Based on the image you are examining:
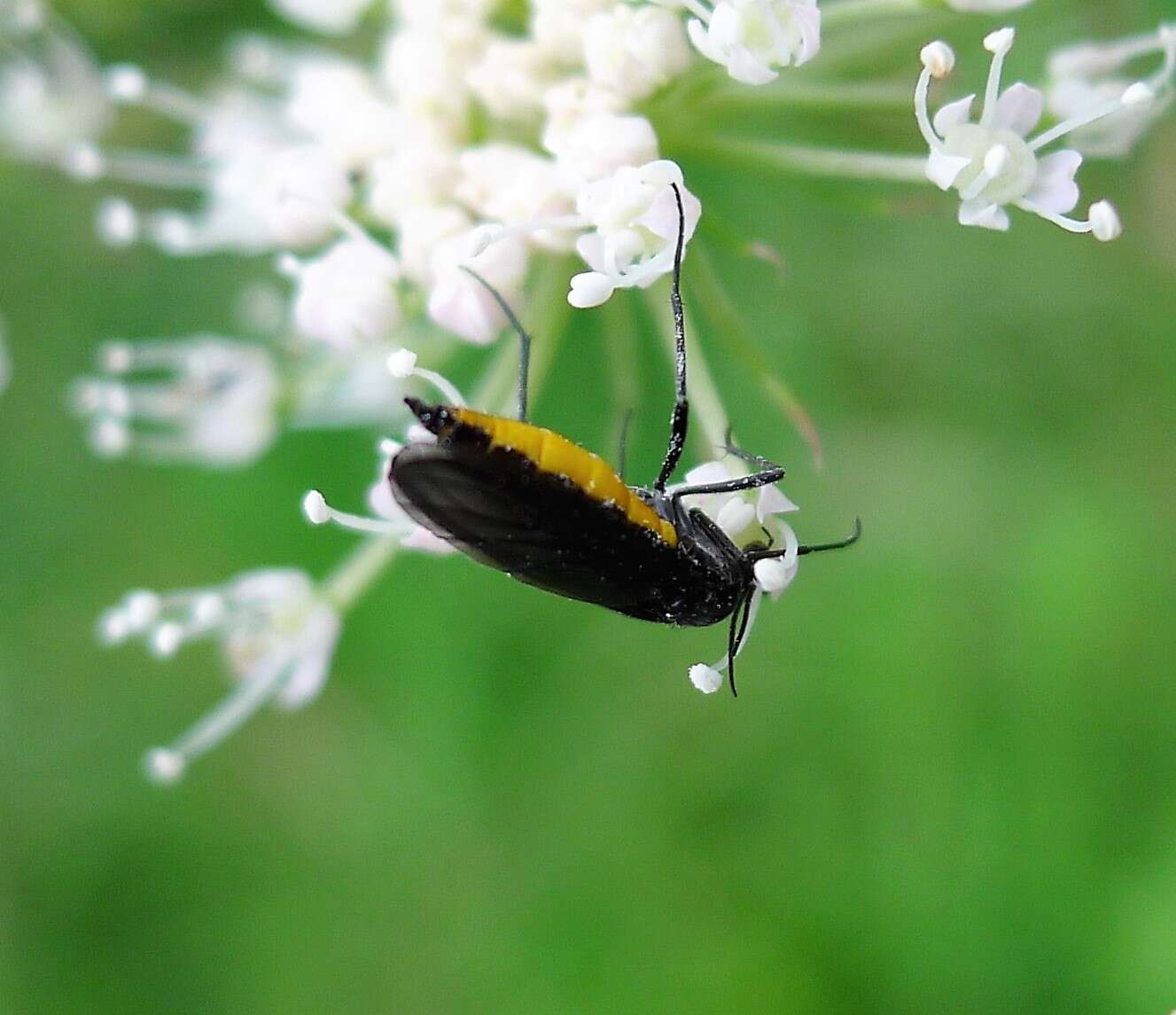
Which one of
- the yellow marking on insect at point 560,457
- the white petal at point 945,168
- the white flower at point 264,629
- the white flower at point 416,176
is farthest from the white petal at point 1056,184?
the white flower at point 264,629

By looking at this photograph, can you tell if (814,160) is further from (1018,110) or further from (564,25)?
(564,25)

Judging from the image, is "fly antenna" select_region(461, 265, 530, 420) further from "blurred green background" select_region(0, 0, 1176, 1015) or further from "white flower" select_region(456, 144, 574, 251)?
"blurred green background" select_region(0, 0, 1176, 1015)

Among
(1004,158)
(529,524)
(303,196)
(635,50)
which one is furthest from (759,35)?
(303,196)

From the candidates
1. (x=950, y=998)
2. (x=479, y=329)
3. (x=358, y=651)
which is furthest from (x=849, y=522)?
(x=479, y=329)

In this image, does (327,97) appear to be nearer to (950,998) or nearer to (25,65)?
(25,65)

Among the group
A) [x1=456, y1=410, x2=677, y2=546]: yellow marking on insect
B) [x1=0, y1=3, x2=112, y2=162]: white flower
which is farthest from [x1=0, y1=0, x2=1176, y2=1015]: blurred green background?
[x1=456, y1=410, x2=677, y2=546]: yellow marking on insect

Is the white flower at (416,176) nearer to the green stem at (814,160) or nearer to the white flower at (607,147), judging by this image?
the white flower at (607,147)

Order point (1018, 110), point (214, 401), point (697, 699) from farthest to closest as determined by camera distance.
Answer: point (697, 699), point (214, 401), point (1018, 110)

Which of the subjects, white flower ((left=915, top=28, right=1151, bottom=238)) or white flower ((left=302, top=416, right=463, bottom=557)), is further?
white flower ((left=302, top=416, right=463, bottom=557))
